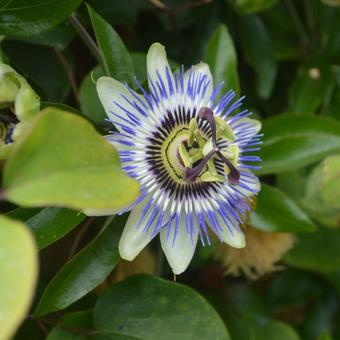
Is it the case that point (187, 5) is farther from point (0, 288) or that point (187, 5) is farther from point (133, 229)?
point (0, 288)

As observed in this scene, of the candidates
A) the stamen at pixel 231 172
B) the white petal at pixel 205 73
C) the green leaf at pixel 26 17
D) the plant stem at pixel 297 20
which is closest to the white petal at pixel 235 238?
the stamen at pixel 231 172

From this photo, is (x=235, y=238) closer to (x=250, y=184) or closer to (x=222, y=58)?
(x=250, y=184)

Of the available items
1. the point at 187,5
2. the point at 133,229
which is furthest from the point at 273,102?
the point at 133,229

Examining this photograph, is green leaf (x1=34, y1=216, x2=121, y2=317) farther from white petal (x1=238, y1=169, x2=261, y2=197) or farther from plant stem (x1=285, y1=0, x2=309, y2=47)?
plant stem (x1=285, y1=0, x2=309, y2=47)

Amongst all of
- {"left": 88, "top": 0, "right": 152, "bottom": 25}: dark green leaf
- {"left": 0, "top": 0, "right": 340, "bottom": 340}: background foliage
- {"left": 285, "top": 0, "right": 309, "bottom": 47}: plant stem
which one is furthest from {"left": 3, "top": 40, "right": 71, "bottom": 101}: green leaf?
{"left": 285, "top": 0, "right": 309, "bottom": 47}: plant stem

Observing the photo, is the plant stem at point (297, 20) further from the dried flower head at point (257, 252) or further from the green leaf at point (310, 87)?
the dried flower head at point (257, 252)

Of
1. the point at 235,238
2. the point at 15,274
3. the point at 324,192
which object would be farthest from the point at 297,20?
the point at 15,274
